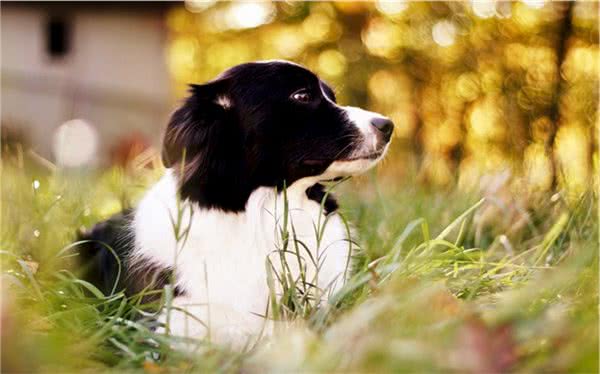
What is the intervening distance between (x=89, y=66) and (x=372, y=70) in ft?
35.4

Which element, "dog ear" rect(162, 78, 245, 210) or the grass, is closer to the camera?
the grass

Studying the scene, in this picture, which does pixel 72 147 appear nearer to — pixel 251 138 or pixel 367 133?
pixel 251 138

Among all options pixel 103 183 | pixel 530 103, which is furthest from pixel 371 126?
pixel 530 103

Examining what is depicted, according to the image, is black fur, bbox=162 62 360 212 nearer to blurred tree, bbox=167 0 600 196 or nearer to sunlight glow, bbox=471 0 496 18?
blurred tree, bbox=167 0 600 196

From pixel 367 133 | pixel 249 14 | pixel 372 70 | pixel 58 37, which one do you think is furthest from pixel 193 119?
pixel 58 37

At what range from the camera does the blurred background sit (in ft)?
18.6

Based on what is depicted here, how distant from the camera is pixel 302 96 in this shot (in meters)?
3.03

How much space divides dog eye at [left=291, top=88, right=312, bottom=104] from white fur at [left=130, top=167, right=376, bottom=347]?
12.6 inches

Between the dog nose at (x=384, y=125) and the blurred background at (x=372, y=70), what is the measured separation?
95 cm

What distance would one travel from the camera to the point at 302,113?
3.02 m

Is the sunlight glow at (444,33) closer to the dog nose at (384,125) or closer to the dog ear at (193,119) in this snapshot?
the dog nose at (384,125)

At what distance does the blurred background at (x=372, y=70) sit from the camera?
567cm

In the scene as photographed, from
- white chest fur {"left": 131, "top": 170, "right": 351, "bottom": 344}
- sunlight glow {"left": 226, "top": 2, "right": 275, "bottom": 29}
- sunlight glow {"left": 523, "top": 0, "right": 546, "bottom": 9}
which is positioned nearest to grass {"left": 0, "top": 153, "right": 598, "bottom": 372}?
white chest fur {"left": 131, "top": 170, "right": 351, "bottom": 344}

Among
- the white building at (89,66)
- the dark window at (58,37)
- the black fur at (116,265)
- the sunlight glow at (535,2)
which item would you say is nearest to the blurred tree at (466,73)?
the sunlight glow at (535,2)
